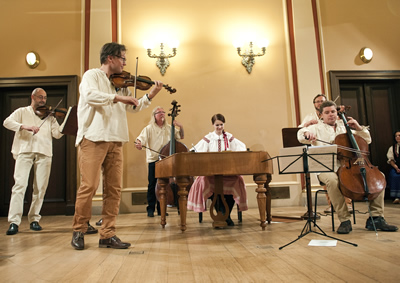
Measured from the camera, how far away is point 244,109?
5.96 m

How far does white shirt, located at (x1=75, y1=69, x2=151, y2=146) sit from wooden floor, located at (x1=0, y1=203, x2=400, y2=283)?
878mm

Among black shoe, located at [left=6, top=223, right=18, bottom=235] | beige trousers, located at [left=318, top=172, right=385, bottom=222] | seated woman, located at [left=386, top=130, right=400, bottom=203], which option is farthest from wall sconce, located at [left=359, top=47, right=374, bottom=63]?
black shoe, located at [left=6, top=223, right=18, bottom=235]

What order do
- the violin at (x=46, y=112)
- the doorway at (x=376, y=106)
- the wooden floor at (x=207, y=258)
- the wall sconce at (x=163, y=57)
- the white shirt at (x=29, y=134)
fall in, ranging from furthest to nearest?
the doorway at (x=376, y=106)
the wall sconce at (x=163, y=57)
the violin at (x=46, y=112)
the white shirt at (x=29, y=134)
the wooden floor at (x=207, y=258)

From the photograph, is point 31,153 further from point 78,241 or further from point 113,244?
point 113,244

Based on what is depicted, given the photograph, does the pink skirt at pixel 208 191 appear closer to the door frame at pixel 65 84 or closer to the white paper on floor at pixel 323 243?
the white paper on floor at pixel 323 243

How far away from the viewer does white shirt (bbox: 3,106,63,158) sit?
155 inches

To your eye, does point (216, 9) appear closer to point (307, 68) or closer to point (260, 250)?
point (307, 68)

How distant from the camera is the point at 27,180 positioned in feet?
12.8

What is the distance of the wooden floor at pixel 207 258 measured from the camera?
5.84 ft

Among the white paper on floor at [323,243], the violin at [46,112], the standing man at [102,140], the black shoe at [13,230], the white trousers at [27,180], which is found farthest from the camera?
the violin at [46,112]

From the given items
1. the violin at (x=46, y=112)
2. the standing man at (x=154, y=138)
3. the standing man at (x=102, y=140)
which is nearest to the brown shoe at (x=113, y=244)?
the standing man at (x=102, y=140)

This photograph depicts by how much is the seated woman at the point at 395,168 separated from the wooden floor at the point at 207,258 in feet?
9.03

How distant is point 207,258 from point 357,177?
58.9 inches

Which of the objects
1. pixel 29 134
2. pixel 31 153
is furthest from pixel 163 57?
pixel 31 153
